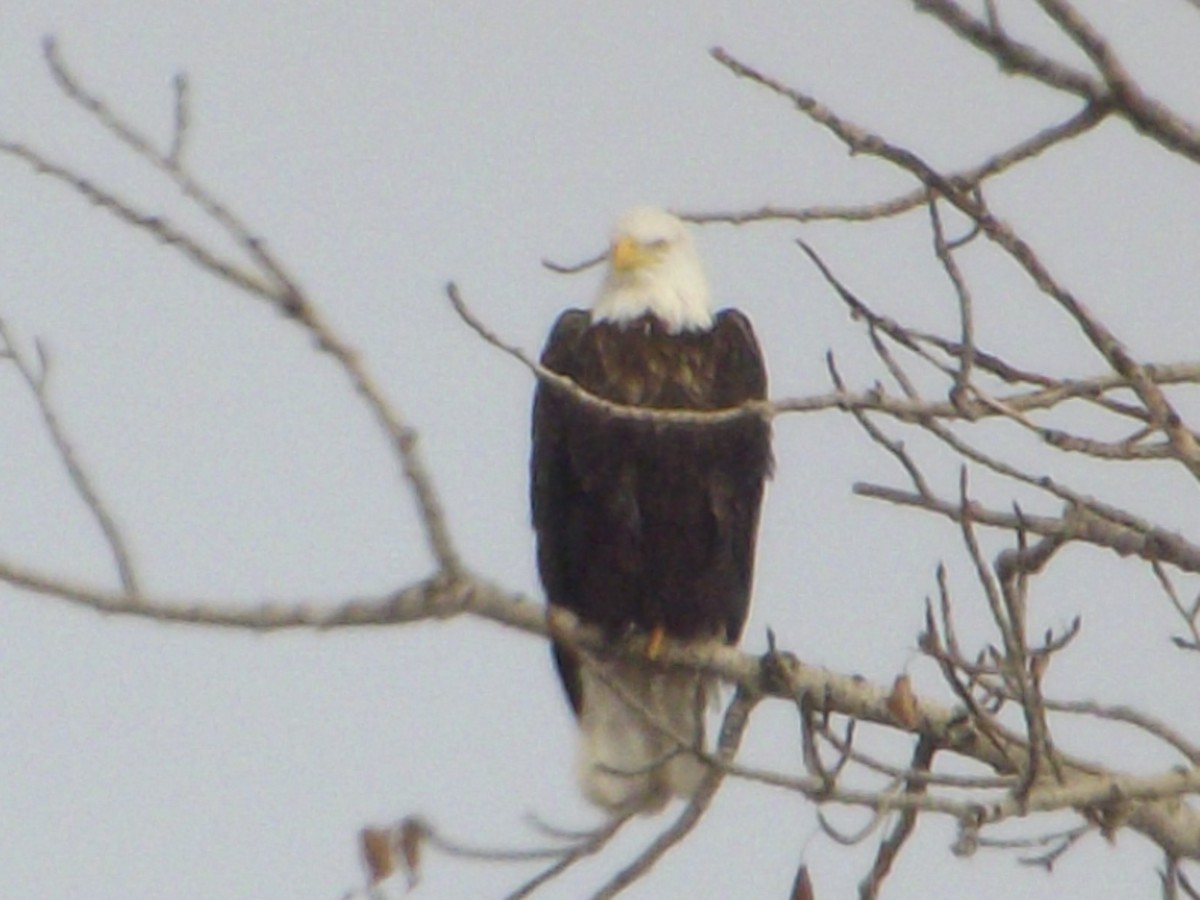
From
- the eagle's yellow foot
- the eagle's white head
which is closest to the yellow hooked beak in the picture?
the eagle's white head

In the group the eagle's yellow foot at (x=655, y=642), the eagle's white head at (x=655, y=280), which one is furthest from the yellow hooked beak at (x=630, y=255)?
the eagle's yellow foot at (x=655, y=642)

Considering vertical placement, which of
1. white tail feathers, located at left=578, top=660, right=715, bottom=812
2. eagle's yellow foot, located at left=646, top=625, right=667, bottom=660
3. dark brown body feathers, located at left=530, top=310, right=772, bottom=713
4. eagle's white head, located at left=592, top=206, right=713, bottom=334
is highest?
eagle's white head, located at left=592, top=206, right=713, bottom=334

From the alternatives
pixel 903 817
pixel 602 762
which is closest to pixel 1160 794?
pixel 903 817

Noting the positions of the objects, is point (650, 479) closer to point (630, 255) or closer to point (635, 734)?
point (630, 255)

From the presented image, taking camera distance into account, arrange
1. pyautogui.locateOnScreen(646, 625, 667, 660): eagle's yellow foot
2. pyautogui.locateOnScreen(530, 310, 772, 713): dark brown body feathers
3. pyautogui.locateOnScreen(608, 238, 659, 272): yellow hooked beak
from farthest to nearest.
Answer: pyautogui.locateOnScreen(608, 238, 659, 272): yellow hooked beak < pyautogui.locateOnScreen(646, 625, 667, 660): eagle's yellow foot < pyautogui.locateOnScreen(530, 310, 772, 713): dark brown body feathers

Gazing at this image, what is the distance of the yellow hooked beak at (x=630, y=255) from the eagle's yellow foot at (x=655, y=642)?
893 mm

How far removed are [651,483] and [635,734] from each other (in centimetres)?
87

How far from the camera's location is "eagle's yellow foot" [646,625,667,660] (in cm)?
566

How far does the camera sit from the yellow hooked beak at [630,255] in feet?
19.3

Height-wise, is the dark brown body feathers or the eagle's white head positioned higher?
the eagle's white head

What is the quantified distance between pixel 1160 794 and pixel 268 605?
4.01 ft

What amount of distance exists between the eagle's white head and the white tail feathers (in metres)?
0.84

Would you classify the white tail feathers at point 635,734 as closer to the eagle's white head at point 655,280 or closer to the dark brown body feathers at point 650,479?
the dark brown body feathers at point 650,479

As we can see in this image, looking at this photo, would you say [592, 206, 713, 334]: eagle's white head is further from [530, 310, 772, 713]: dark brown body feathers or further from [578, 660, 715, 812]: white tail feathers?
[578, 660, 715, 812]: white tail feathers
